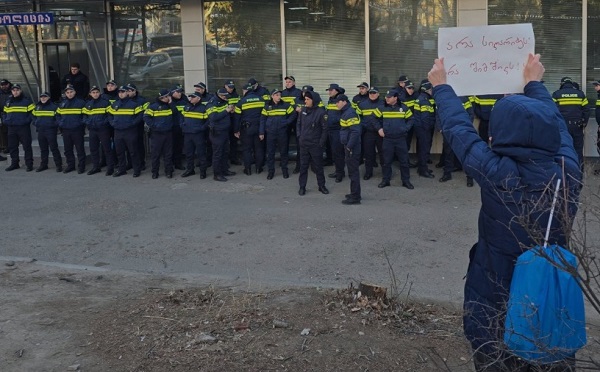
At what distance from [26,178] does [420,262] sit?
922 cm

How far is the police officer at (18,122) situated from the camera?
1488 cm

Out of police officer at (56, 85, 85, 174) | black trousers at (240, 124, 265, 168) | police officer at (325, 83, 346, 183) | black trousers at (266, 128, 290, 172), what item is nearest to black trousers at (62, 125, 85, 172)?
police officer at (56, 85, 85, 174)

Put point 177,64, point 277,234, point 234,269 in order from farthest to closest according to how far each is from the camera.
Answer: point 177,64
point 277,234
point 234,269

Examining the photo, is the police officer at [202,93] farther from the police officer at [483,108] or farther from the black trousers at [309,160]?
the police officer at [483,108]

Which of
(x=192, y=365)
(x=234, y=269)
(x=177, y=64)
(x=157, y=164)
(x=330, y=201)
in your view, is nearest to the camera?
(x=192, y=365)

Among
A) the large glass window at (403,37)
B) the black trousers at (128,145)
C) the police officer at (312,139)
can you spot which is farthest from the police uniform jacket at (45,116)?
the large glass window at (403,37)

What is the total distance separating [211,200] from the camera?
467 inches

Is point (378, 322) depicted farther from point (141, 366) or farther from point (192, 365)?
point (141, 366)

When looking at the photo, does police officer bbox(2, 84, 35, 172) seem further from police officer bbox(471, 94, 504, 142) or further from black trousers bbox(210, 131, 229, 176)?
police officer bbox(471, 94, 504, 142)

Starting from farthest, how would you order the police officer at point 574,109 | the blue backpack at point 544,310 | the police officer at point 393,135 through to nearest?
the police officer at point 574,109 < the police officer at point 393,135 < the blue backpack at point 544,310

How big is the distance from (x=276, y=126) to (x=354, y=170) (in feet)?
9.52

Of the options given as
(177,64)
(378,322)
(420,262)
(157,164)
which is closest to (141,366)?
(378,322)

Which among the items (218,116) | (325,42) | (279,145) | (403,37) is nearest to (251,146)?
(279,145)

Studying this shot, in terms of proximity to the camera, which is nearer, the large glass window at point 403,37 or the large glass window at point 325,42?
the large glass window at point 403,37
